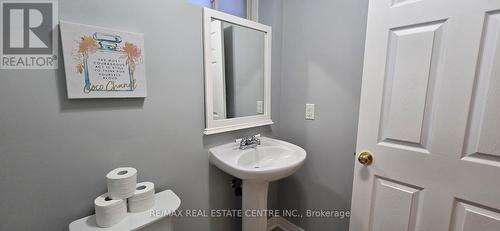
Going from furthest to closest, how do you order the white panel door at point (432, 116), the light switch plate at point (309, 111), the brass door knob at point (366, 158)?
the light switch plate at point (309, 111), the brass door knob at point (366, 158), the white panel door at point (432, 116)

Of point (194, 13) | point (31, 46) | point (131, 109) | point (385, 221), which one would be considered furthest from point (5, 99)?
point (385, 221)

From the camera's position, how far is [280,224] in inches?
73.5

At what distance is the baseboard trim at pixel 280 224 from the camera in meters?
1.78

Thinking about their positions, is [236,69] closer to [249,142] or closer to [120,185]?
[249,142]

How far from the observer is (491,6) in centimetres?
70

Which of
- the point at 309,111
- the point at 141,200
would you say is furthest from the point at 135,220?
the point at 309,111

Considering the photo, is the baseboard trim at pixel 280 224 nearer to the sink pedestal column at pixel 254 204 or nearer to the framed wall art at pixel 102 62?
the sink pedestal column at pixel 254 204

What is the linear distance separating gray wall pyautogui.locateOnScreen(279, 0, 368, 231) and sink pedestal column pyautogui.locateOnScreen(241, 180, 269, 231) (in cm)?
52

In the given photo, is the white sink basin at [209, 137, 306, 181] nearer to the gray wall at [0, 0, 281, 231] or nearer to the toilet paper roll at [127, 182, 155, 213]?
the gray wall at [0, 0, 281, 231]

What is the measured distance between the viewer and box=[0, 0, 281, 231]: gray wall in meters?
0.79

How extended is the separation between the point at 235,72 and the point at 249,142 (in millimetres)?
543

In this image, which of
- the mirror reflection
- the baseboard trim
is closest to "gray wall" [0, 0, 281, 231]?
the mirror reflection

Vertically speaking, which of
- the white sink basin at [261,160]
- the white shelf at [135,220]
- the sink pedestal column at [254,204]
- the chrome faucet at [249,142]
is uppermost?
the chrome faucet at [249,142]

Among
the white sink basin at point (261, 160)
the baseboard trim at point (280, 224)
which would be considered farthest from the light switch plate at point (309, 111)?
the baseboard trim at point (280, 224)
